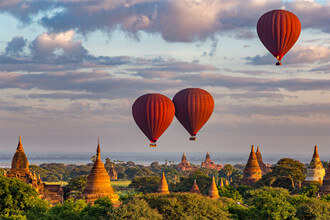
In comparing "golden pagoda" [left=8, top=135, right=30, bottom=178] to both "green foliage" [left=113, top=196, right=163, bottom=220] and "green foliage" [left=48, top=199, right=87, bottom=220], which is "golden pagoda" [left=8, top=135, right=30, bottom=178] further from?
"green foliage" [left=113, top=196, right=163, bottom=220]

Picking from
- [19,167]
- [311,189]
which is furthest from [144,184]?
[311,189]

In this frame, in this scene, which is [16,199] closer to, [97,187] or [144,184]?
[97,187]

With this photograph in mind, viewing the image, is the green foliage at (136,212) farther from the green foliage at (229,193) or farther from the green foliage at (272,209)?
the green foliage at (229,193)

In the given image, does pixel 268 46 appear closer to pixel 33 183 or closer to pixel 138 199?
pixel 138 199

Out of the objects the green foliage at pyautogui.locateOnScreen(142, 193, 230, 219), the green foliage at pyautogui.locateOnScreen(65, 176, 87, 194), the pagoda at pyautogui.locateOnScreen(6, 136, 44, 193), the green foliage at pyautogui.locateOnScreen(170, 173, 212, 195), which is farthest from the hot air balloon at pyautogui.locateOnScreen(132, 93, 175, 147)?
the green foliage at pyautogui.locateOnScreen(65, 176, 87, 194)

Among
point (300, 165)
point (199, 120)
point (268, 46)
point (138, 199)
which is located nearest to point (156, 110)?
point (199, 120)
